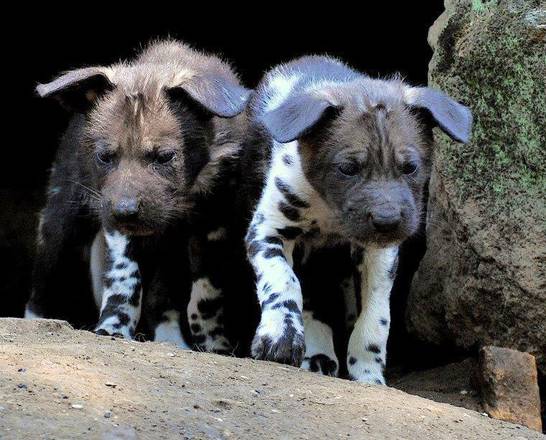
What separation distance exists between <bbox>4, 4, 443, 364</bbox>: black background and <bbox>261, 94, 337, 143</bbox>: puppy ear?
397 cm

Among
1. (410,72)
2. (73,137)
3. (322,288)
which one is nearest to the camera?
(322,288)

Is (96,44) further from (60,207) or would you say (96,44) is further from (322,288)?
(322,288)

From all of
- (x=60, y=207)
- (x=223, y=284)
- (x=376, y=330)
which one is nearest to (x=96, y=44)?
(x=60, y=207)

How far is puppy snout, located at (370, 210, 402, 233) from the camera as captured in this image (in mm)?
5445

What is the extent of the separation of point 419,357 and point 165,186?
2382 millimetres

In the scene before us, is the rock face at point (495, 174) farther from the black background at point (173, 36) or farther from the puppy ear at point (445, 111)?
the black background at point (173, 36)

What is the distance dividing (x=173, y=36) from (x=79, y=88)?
3.60 m

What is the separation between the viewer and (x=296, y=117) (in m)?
5.63

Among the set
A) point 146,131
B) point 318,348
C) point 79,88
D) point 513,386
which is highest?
point 79,88

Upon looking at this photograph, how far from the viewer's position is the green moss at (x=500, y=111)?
610cm

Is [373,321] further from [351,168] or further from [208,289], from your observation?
[208,289]

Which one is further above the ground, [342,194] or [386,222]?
[342,194]

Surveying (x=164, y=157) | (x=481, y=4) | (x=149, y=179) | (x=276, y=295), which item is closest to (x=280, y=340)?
(x=276, y=295)

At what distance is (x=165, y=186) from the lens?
243 inches
